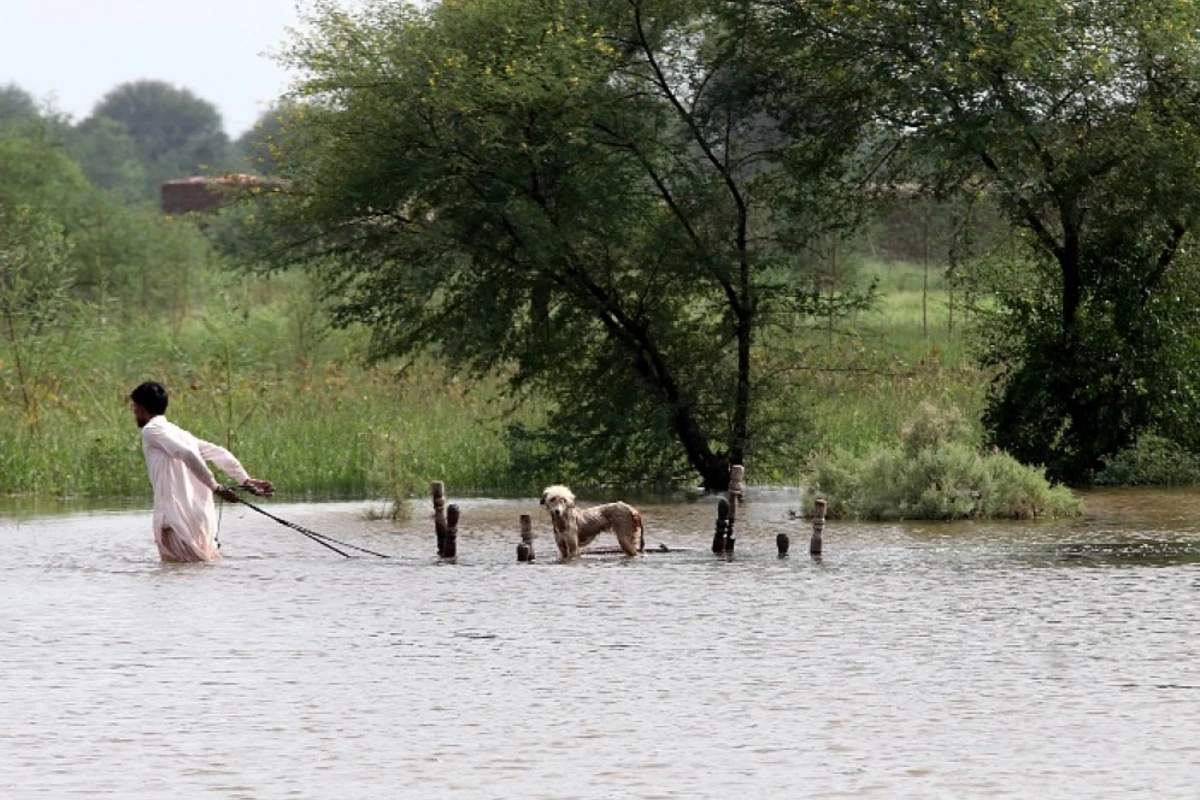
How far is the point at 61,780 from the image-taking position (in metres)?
9.20

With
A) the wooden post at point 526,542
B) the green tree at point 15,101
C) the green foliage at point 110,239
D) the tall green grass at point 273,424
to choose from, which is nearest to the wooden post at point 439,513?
the wooden post at point 526,542

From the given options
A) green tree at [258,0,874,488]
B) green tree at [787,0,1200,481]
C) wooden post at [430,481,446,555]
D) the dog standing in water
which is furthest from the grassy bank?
the dog standing in water

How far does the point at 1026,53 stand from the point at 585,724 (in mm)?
12861

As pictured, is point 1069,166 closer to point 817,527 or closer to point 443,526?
point 817,527

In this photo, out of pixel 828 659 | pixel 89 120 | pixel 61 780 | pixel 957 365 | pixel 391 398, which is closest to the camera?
pixel 61 780

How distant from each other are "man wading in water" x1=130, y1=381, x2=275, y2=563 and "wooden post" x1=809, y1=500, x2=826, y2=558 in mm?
4076

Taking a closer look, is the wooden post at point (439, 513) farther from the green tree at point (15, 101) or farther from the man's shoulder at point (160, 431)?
the green tree at point (15, 101)

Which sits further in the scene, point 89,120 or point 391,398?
point 89,120

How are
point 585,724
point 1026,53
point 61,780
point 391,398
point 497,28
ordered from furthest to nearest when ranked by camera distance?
point 391,398 → point 497,28 → point 1026,53 → point 585,724 → point 61,780

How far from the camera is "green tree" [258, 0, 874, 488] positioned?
23094mm

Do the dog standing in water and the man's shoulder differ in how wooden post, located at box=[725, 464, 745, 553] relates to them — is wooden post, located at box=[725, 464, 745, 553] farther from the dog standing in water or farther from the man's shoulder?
the man's shoulder

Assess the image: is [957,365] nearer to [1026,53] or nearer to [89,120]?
[1026,53]

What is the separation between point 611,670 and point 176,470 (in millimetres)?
5340

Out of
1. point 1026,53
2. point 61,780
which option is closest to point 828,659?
point 61,780
